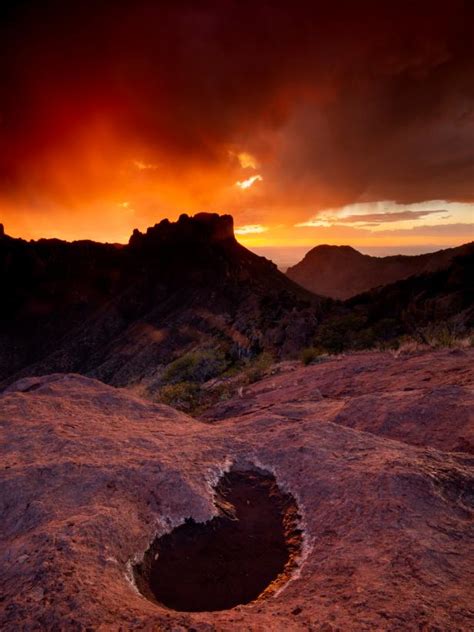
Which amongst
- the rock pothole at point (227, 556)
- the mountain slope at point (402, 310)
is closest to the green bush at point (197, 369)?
the mountain slope at point (402, 310)

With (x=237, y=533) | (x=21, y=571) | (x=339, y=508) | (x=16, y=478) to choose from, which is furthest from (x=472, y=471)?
(x=16, y=478)

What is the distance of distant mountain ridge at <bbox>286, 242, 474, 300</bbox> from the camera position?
134750 millimetres

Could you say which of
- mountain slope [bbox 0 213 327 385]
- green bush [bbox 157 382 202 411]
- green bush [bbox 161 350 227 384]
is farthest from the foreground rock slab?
mountain slope [bbox 0 213 327 385]

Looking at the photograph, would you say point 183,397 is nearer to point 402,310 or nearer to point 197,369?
point 197,369

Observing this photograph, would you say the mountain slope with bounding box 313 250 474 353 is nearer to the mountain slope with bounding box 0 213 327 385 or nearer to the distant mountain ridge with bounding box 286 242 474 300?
the mountain slope with bounding box 0 213 327 385

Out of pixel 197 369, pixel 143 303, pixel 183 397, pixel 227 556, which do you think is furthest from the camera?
pixel 143 303

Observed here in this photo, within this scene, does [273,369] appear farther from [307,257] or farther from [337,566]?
[307,257]

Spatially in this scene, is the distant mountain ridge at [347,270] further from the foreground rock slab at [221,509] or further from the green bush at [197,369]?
the foreground rock slab at [221,509]

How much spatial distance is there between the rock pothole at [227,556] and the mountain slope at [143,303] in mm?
27224

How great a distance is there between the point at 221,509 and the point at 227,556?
2.35ft

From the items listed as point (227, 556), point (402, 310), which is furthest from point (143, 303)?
point (227, 556)

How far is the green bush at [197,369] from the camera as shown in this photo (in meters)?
31.5

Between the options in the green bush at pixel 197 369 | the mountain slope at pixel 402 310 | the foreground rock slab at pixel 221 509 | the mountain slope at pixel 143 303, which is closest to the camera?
the foreground rock slab at pixel 221 509

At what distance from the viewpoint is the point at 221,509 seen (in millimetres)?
4148
